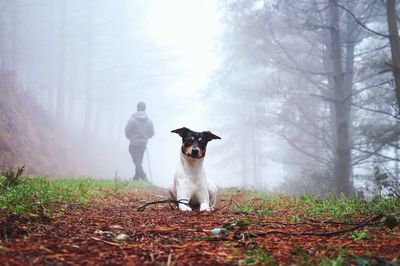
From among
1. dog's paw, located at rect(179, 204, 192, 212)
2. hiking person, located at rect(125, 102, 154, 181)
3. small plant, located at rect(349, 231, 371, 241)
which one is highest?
hiking person, located at rect(125, 102, 154, 181)

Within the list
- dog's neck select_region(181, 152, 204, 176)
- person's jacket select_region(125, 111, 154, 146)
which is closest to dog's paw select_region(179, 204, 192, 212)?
dog's neck select_region(181, 152, 204, 176)

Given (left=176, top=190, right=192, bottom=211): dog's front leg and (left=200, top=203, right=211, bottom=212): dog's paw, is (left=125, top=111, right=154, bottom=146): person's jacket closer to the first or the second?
(left=176, top=190, right=192, bottom=211): dog's front leg

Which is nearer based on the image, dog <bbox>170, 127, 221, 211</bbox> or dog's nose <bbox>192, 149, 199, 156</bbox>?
dog's nose <bbox>192, 149, 199, 156</bbox>

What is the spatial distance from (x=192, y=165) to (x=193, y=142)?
356mm

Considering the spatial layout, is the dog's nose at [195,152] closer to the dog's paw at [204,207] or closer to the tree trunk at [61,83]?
the dog's paw at [204,207]

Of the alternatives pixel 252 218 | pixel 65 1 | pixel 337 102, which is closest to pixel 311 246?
pixel 252 218

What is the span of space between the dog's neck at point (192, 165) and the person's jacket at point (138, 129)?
10.9 m

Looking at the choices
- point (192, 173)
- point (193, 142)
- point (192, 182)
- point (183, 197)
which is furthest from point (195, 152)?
point (183, 197)

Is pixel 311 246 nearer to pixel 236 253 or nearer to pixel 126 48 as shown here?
pixel 236 253

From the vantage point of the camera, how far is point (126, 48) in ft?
163

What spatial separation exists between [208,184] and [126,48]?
46.2 metres

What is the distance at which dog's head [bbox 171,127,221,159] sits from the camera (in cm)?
563

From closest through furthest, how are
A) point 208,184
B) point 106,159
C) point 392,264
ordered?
point 392,264
point 208,184
point 106,159

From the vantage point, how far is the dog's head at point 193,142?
5.63m
